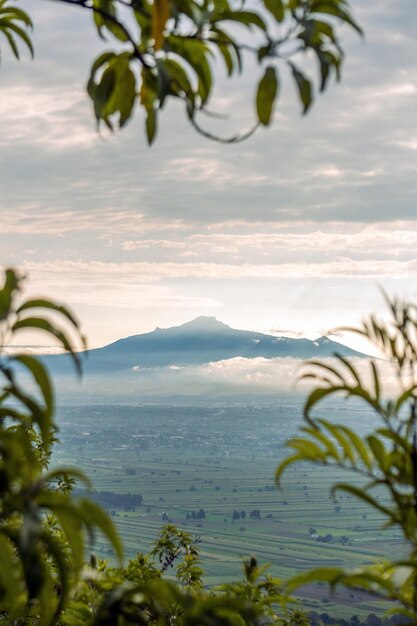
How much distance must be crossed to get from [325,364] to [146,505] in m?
53.8

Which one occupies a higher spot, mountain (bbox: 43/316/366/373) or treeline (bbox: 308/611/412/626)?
mountain (bbox: 43/316/366/373)

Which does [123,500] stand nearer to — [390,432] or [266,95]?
[390,432]

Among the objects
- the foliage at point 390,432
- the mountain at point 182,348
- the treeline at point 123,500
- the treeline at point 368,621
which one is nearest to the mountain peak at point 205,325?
the mountain at point 182,348

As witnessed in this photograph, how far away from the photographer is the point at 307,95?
1236 mm

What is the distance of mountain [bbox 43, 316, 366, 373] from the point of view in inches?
3339

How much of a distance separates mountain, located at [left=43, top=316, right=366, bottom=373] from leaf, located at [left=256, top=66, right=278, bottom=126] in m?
80.1

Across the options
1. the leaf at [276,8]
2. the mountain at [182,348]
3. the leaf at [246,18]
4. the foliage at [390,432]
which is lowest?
the foliage at [390,432]

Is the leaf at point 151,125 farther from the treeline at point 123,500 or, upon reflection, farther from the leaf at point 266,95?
the treeline at point 123,500

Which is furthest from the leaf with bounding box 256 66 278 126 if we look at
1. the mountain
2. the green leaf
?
the mountain

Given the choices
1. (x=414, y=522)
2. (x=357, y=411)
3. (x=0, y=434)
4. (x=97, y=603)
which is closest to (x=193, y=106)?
(x=0, y=434)

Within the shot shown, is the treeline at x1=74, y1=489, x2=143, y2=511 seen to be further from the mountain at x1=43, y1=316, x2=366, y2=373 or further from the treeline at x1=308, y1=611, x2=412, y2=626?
the mountain at x1=43, y1=316, x2=366, y2=373

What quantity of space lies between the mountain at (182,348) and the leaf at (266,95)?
80.1 meters

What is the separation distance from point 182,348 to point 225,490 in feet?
118

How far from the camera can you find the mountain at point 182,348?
278 feet
